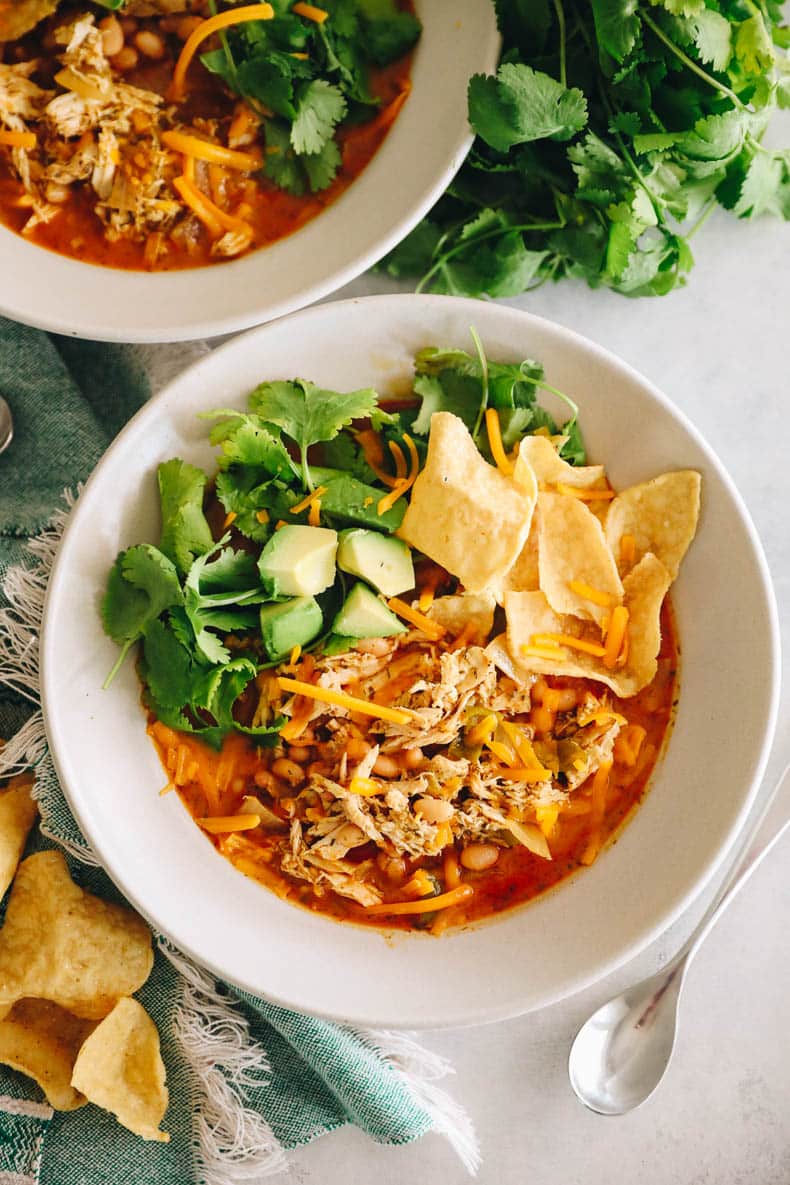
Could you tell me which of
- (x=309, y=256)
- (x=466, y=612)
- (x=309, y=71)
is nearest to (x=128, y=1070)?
(x=466, y=612)

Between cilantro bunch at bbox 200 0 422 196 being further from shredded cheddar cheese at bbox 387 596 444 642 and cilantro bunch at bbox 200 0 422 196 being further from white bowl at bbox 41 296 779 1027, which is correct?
shredded cheddar cheese at bbox 387 596 444 642

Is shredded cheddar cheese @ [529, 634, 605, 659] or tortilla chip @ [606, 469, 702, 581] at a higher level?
tortilla chip @ [606, 469, 702, 581]

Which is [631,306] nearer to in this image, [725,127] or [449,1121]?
[725,127]

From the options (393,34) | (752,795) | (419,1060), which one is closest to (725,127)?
(393,34)

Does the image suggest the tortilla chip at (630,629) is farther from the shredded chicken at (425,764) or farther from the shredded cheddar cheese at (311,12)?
→ the shredded cheddar cheese at (311,12)

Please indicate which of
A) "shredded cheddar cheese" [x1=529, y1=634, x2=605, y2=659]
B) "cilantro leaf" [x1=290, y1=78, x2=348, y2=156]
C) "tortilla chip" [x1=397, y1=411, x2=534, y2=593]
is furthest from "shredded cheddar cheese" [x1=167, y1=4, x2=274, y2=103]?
"shredded cheddar cheese" [x1=529, y1=634, x2=605, y2=659]

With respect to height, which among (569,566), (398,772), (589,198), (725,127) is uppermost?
(725,127)
